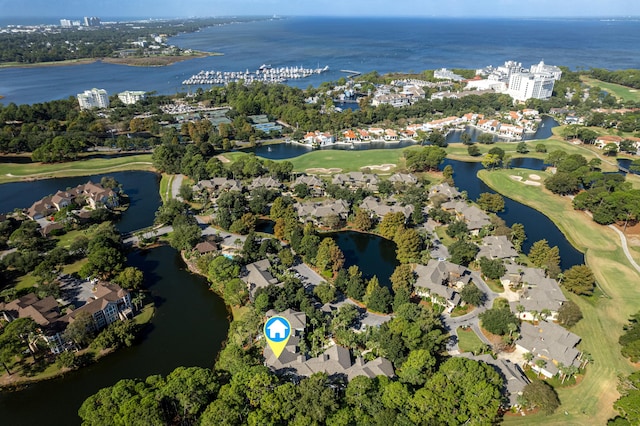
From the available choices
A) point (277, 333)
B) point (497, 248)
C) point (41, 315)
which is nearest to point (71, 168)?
point (41, 315)

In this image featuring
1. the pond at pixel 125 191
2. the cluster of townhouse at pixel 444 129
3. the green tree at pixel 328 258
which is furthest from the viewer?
the cluster of townhouse at pixel 444 129

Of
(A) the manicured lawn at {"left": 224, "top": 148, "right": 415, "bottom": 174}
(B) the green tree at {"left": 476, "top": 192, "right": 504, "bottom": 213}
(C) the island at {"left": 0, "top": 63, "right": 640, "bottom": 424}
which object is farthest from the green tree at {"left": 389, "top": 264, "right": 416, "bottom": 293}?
(A) the manicured lawn at {"left": 224, "top": 148, "right": 415, "bottom": 174}

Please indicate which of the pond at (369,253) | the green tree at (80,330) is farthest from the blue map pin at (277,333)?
the green tree at (80,330)

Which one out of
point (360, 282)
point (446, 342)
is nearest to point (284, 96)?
point (360, 282)

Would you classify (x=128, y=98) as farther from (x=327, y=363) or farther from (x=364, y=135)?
(x=327, y=363)

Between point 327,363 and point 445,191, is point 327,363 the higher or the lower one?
the lower one

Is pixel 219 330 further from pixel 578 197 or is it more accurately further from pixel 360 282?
pixel 578 197

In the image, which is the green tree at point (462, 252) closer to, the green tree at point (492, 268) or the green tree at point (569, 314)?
the green tree at point (492, 268)

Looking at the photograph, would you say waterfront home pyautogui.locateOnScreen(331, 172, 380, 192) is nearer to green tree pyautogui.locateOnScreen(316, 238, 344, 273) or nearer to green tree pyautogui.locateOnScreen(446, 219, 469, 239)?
green tree pyautogui.locateOnScreen(446, 219, 469, 239)
